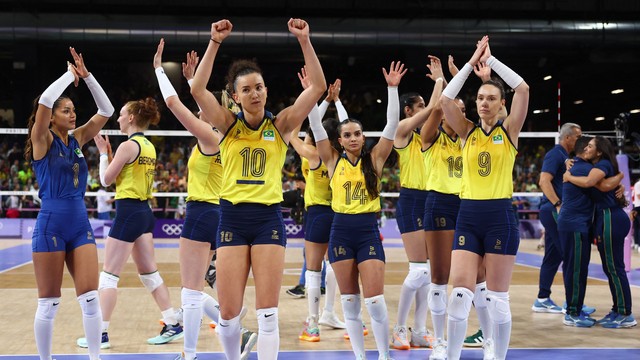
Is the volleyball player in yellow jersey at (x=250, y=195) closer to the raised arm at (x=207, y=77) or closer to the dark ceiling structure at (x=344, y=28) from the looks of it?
the raised arm at (x=207, y=77)

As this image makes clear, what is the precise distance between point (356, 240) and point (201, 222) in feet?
4.12

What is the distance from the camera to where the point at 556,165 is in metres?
8.29

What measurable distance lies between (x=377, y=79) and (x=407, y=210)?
864 inches

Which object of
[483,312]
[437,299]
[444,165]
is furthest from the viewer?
[444,165]

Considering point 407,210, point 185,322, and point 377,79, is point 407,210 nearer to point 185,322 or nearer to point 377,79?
point 185,322

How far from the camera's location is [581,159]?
777cm

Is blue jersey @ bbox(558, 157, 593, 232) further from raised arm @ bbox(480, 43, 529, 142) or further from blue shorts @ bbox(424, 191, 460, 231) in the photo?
raised arm @ bbox(480, 43, 529, 142)

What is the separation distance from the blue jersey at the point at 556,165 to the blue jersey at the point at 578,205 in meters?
0.40

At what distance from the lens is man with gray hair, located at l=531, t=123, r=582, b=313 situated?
27.0ft

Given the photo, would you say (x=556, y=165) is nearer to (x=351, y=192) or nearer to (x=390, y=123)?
(x=390, y=123)

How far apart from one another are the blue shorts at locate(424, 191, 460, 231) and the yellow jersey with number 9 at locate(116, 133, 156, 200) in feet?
8.30

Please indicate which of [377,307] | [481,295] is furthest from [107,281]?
[481,295]

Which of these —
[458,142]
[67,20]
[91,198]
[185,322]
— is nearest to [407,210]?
[458,142]

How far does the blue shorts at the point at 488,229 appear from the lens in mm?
5285
